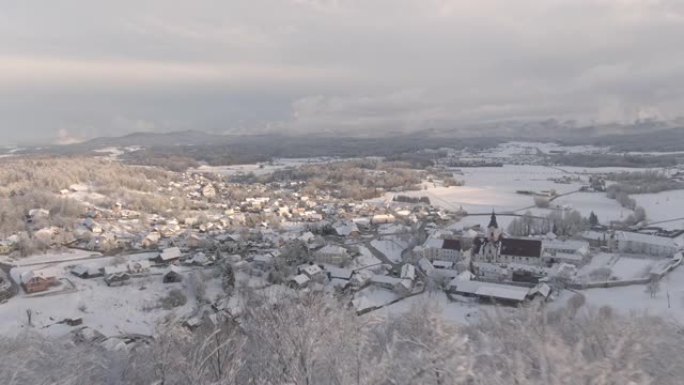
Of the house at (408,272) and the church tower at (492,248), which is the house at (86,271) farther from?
the church tower at (492,248)

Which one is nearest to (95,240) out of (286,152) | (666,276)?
(666,276)

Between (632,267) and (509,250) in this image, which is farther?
(509,250)

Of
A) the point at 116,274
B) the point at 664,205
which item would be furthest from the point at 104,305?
the point at 664,205

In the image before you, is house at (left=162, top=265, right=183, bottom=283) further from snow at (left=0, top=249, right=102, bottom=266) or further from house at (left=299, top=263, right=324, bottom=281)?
snow at (left=0, top=249, right=102, bottom=266)

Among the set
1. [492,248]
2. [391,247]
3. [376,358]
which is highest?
[376,358]

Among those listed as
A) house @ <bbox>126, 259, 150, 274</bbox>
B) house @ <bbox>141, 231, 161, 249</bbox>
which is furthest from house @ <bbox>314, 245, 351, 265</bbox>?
house @ <bbox>141, 231, 161, 249</bbox>

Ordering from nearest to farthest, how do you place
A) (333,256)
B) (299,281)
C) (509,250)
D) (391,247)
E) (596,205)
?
(299,281)
(509,250)
(333,256)
(391,247)
(596,205)

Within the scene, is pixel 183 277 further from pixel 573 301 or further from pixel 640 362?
pixel 640 362

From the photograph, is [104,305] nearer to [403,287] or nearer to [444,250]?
[403,287]
